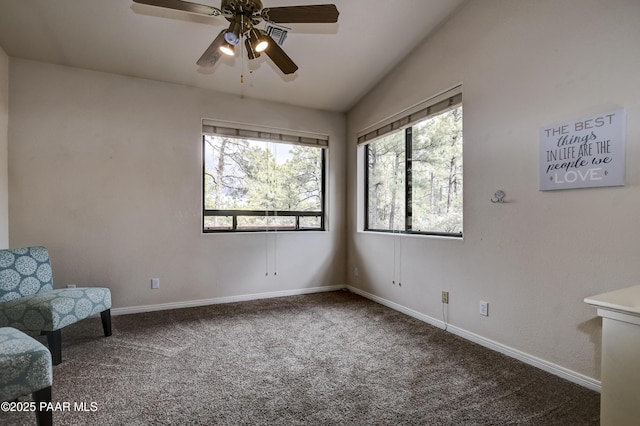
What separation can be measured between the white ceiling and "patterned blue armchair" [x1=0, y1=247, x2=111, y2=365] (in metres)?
1.91

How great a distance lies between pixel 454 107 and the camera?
2900 millimetres

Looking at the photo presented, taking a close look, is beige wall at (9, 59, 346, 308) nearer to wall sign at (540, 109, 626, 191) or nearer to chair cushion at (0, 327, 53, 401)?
chair cushion at (0, 327, 53, 401)

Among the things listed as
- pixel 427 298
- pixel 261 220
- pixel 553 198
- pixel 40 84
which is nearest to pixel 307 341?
pixel 427 298

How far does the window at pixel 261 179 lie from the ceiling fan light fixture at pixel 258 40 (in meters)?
1.88

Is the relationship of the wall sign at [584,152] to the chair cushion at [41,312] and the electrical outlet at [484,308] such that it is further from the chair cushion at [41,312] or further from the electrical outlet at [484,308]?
the chair cushion at [41,312]

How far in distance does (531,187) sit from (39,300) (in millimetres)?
3732

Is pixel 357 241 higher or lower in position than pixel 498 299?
higher

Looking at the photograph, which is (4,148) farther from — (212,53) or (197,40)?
(212,53)

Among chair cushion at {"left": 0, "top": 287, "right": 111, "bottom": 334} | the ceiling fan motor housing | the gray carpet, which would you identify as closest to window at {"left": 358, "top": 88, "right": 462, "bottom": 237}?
the gray carpet

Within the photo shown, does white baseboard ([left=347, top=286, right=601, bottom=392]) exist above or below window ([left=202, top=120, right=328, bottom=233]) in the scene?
below

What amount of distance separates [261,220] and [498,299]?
2797 mm

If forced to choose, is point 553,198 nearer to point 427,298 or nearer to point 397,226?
point 427,298

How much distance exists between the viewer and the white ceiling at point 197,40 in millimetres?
2631

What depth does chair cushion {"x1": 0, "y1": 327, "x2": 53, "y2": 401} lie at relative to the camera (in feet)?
4.60
